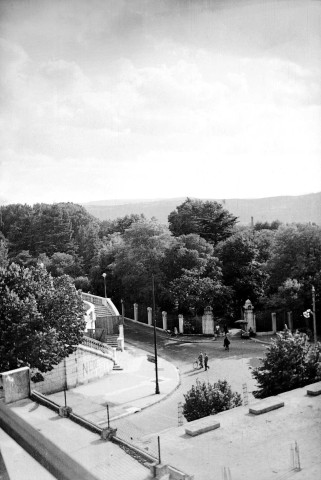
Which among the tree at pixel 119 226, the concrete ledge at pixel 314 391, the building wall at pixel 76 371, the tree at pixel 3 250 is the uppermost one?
the tree at pixel 119 226

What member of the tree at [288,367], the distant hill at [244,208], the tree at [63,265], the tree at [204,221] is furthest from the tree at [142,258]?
the distant hill at [244,208]

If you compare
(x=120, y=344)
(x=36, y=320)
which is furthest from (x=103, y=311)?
(x=36, y=320)

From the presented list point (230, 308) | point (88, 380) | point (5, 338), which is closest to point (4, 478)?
point (5, 338)

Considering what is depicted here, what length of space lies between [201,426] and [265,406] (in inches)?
62.1

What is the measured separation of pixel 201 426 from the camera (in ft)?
28.6

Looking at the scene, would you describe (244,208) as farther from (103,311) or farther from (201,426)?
(201,426)

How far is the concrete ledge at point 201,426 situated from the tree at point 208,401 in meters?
2.00

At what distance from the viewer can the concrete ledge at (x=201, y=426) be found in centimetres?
852

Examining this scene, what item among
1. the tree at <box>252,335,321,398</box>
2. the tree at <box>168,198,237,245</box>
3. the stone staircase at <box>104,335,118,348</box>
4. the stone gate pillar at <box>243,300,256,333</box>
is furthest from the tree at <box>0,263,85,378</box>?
the tree at <box>168,198,237,245</box>

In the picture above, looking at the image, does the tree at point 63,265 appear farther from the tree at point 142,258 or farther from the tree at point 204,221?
the tree at point 204,221

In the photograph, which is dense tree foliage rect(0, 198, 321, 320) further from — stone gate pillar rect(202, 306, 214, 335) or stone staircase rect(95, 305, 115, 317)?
stone staircase rect(95, 305, 115, 317)

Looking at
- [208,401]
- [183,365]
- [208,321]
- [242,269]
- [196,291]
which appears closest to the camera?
[208,401]

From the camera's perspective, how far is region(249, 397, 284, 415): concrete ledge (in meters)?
9.41

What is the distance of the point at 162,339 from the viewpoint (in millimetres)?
24875
